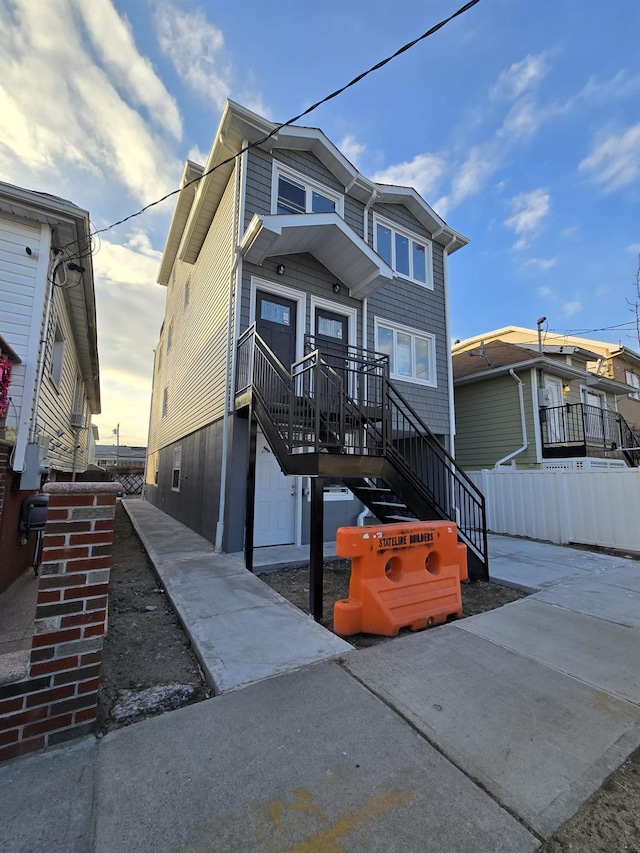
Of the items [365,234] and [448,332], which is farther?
[448,332]

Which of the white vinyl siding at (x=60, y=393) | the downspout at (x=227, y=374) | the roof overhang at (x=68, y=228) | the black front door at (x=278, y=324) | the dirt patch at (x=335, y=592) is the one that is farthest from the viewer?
the black front door at (x=278, y=324)

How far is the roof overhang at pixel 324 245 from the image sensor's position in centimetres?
670

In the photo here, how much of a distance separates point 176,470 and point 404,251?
29.7ft

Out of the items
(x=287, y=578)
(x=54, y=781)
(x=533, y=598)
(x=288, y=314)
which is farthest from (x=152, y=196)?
(x=533, y=598)

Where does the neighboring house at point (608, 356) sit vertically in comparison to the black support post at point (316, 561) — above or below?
above

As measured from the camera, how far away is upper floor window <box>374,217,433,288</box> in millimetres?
9625

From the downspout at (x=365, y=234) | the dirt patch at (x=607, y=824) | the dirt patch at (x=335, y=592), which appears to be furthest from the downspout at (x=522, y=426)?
the dirt patch at (x=607, y=824)

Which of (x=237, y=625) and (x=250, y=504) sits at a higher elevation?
(x=250, y=504)

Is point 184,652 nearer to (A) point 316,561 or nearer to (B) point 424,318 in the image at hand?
(A) point 316,561

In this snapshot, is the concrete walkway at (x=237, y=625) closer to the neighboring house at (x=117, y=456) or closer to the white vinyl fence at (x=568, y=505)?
the white vinyl fence at (x=568, y=505)

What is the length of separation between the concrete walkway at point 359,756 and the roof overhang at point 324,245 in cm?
613

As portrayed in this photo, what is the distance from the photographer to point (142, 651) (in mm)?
3303

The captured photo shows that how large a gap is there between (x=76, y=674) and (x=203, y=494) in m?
6.50

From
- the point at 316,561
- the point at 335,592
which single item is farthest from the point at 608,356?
the point at 316,561
